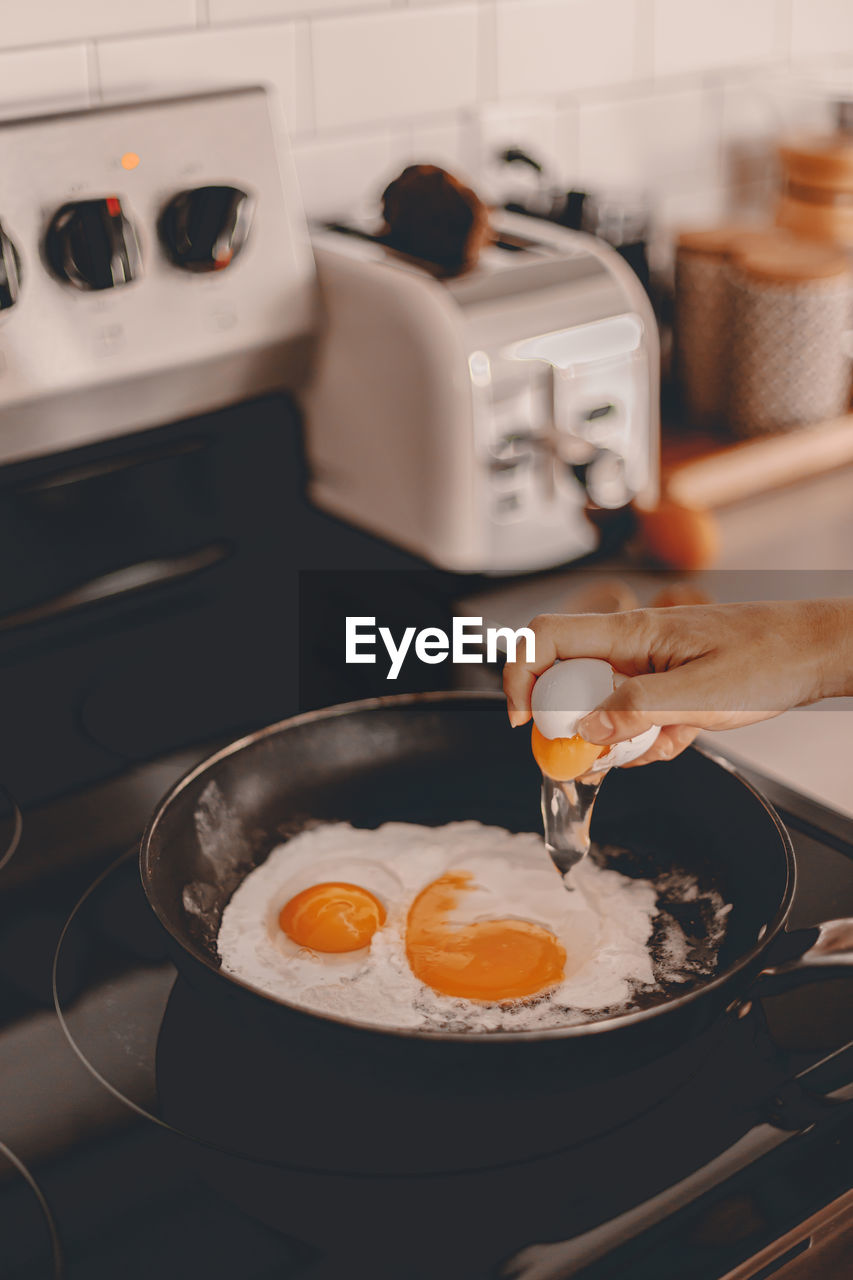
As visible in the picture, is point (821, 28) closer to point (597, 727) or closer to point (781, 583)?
point (781, 583)

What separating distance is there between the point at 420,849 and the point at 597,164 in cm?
93

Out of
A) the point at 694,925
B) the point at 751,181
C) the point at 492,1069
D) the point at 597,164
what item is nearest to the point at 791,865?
the point at 694,925

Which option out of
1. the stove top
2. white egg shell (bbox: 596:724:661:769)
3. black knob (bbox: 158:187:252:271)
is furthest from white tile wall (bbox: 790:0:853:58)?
the stove top

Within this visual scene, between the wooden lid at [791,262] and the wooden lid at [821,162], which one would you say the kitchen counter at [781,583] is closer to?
the wooden lid at [791,262]

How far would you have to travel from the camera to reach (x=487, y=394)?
979mm

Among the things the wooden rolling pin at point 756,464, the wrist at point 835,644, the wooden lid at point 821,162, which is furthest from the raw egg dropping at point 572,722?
the wooden lid at point 821,162

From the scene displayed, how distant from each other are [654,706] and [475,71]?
850 mm

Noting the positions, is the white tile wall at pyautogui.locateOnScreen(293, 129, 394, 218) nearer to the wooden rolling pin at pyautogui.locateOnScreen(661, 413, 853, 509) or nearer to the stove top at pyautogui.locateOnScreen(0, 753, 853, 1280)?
the wooden rolling pin at pyautogui.locateOnScreen(661, 413, 853, 509)

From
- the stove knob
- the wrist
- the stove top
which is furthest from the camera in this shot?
the stove knob

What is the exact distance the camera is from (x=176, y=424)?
1000mm

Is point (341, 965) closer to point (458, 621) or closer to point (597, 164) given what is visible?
point (458, 621)

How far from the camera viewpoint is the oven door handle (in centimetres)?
96

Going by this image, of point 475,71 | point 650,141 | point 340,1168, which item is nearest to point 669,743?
point 340,1168

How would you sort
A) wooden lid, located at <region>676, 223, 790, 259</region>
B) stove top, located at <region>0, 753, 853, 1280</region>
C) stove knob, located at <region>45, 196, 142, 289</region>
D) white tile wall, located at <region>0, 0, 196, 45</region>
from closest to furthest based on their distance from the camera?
stove top, located at <region>0, 753, 853, 1280</region> < stove knob, located at <region>45, 196, 142, 289</region> < white tile wall, located at <region>0, 0, 196, 45</region> < wooden lid, located at <region>676, 223, 790, 259</region>
